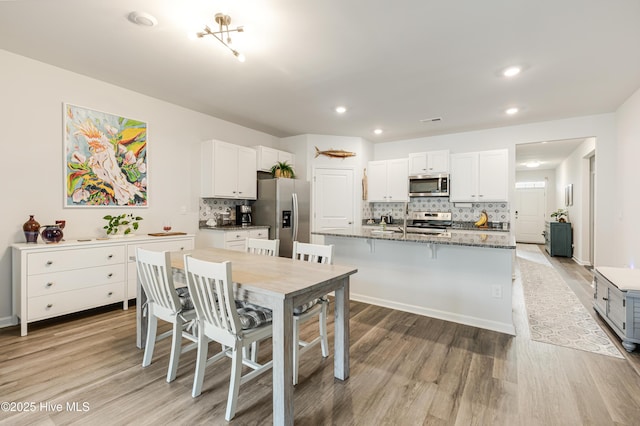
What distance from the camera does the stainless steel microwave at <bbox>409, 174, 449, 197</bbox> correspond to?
536 centimetres

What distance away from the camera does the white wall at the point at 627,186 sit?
3564 millimetres

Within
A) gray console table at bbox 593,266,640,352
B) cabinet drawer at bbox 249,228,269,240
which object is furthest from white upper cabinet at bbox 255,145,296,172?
gray console table at bbox 593,266,640,352

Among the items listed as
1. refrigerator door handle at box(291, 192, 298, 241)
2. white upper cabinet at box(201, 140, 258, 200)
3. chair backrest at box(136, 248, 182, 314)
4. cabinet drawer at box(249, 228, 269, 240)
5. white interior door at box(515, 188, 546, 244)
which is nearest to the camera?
chair backrest at box(136, 248, 182, 314)

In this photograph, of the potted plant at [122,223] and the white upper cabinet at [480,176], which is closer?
the potted plant at [122,223]

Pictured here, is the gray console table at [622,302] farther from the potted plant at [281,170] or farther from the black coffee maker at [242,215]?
the black coffee maker at [242,215]

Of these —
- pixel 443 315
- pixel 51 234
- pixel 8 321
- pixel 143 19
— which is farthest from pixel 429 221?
Answer: pixel 8 321

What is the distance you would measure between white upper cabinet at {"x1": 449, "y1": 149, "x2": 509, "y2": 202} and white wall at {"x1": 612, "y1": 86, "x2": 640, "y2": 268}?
1.32m

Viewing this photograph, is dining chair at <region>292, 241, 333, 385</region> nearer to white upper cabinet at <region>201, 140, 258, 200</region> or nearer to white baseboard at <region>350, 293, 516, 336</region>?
white baseboard at <region>350, 293, 516, 336</region>

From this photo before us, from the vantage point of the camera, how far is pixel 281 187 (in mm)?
4918

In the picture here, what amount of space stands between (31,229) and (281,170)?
10.7 ft

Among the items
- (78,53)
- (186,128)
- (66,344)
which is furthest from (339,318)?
(186,128)

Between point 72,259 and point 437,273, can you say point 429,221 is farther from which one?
A: point 72,259

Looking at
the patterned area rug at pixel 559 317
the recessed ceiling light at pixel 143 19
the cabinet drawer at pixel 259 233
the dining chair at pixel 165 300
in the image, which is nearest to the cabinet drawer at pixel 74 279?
the dining chair at pixel 165 300

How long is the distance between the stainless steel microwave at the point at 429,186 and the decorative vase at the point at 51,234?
510 centimetres
